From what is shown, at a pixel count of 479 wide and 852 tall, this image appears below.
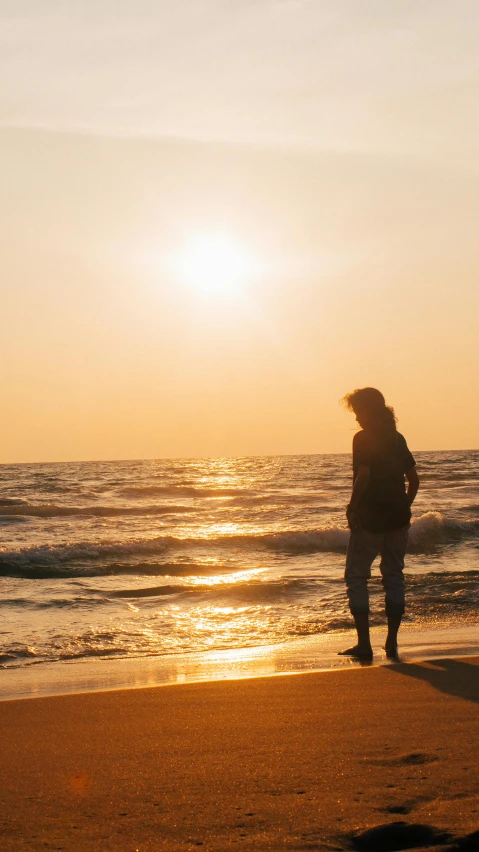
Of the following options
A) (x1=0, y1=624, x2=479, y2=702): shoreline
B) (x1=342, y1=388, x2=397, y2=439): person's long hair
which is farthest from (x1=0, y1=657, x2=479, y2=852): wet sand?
(x1=342, y1=388, x2=397, y2=439): person's long hair

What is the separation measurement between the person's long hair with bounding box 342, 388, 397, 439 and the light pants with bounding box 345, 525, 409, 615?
0.66 meters

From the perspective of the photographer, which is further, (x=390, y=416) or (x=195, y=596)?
(x=195, y=596)

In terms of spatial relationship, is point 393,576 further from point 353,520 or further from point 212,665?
point 212,665

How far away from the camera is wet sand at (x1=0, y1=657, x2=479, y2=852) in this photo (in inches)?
90.7

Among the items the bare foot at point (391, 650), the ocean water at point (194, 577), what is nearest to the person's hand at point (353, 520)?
the bare foot at point (391, 650)

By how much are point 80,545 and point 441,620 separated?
7.38m

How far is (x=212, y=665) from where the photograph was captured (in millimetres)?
5250

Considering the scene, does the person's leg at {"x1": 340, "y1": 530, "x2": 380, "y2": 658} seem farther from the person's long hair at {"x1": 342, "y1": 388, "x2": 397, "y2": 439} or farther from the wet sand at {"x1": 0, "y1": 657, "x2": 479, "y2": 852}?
the wet sand at {"x1": 0, "y1": 657, "x2": 479, "y2": 852}

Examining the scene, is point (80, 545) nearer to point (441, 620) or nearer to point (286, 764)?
point (441, 620)

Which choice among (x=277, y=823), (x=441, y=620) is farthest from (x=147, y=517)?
(x=277, y=823)

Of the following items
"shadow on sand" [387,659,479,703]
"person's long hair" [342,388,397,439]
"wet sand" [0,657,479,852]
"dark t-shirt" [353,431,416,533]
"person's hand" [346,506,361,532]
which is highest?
"person's long hair" [342,388,397,439]

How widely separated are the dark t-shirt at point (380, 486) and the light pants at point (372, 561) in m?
0.10

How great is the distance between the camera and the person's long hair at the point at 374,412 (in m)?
5.43

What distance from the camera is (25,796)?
2.64 meters
